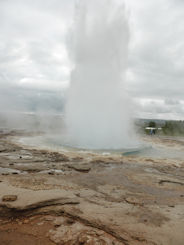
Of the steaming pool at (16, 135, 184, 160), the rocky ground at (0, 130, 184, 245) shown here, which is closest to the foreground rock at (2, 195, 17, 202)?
the rocky ground at (0, 130, 184, 245)

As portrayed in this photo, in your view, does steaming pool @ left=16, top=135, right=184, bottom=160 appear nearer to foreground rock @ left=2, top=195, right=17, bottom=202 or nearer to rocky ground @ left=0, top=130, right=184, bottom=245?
rocky ground @ left=0, top=130, right=184, bottom=245

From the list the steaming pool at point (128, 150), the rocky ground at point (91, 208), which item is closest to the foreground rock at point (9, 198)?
the rocky ground at point (91, 208)

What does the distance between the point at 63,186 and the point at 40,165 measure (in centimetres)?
302

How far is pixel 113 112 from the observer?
17.8 m

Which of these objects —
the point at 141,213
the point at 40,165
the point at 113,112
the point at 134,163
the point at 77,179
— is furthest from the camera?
the point at 113,112

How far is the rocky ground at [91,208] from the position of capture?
3.05 m

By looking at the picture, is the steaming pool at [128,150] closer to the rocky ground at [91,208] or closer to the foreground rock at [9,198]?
the rocky ground at [91,208]

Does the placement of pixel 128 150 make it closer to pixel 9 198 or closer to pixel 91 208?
pixel 91 208

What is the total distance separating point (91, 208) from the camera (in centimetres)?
396

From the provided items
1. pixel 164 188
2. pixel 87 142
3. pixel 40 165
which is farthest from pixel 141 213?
pixel 87 142

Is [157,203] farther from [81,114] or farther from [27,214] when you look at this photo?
[81,114]

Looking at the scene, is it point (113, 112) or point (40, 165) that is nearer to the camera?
point (40, 165)

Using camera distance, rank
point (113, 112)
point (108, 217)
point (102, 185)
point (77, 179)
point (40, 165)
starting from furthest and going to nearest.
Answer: point (113, 112) < point (40, 165) < point (77, 179) < point (102, 185) < point (108, 217)

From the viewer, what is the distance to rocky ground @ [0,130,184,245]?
3.05 metres
